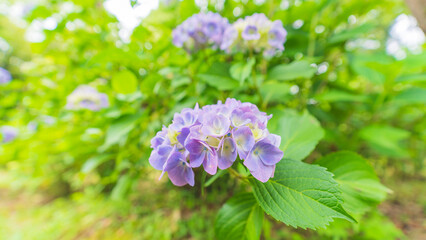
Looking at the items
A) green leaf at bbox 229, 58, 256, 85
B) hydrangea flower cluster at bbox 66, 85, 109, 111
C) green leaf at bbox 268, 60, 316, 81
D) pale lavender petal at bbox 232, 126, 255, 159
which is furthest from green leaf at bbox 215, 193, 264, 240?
hydrangea flower cluster at bbox 66, 85, 109, 111

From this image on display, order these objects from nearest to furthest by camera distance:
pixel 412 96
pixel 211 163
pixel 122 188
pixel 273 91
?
pixel 211 163 → pixel 273 91 → pixel 412 96 → pixel 122 188

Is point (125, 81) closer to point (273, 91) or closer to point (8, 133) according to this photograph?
point (273, 91)

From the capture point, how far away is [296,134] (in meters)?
0.75

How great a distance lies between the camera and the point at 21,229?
251 centimetres

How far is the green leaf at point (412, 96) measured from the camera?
108cm

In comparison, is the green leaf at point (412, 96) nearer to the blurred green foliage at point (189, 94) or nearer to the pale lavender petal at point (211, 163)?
the blurred green foliage at point (189, 94)

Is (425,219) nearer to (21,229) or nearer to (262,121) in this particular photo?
(262,121)

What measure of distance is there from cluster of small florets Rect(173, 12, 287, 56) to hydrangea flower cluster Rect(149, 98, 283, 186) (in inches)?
19.1

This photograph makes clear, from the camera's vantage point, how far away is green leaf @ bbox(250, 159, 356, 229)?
457mm

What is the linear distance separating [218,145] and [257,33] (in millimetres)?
610

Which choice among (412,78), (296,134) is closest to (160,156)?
(296,134)

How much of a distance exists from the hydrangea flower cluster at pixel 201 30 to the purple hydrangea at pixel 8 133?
1833 mm

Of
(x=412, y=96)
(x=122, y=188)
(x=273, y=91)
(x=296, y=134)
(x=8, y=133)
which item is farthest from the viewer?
(x=8, y=133)

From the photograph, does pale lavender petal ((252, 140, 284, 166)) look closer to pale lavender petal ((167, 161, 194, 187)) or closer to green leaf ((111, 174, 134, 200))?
pale lavender petal ((167, 161, 194, 187))
